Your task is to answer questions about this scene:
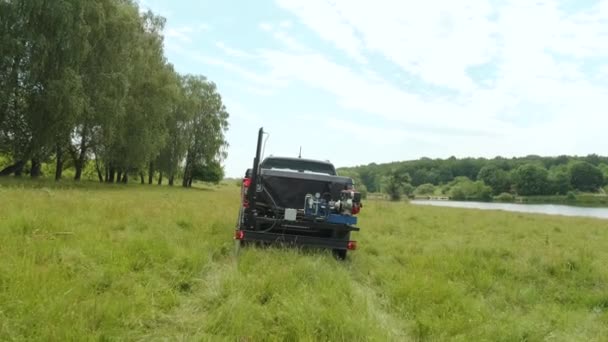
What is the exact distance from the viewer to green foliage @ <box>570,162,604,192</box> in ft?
331

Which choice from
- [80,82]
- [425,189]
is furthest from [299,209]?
[425,189]

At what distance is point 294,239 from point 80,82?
61.6 feet

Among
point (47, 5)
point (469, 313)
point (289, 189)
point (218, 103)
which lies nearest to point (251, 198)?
point (289, 189)

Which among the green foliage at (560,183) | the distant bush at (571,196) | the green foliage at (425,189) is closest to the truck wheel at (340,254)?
the distant bush at (571,196)

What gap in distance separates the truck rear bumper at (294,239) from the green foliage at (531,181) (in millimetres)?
110015

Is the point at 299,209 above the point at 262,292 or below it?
above

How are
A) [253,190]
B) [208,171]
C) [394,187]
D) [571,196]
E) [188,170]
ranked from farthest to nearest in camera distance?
[571,196] → [394,187] → [208,171] → [188,170] → [253,190]

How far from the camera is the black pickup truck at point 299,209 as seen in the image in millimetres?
6281

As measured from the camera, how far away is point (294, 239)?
638 cm

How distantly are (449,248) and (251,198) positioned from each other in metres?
4.70

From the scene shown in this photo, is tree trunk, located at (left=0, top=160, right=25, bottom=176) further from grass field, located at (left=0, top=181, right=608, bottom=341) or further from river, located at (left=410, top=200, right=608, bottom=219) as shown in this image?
river, located at (left=410, top=200, right=608, bottom=219)

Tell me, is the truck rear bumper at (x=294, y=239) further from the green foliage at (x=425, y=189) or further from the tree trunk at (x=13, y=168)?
the green foliage at (x=425, y=189)

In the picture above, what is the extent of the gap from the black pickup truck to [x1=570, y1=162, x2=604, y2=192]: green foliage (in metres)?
119

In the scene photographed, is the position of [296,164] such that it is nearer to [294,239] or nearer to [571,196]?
[294,239]
